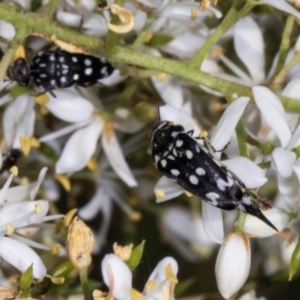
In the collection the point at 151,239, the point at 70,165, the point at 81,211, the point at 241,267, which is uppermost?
the point at 241,267

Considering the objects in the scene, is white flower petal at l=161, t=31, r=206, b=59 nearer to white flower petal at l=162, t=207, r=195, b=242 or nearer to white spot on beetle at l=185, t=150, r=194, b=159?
white spot on beetle at l=185, t=150, r=194, b=159

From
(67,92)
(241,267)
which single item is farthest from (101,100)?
(241,267)

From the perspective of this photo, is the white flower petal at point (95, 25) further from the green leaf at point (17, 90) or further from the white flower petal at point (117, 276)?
the white flower petal at point (117, 276)

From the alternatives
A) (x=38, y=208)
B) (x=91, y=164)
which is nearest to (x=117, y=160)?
(x=91, y=164)

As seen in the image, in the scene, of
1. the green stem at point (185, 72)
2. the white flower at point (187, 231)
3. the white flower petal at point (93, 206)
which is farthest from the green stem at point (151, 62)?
the white flower at point (187, 231)

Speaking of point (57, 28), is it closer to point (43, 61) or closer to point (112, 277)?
point (43, 61)
